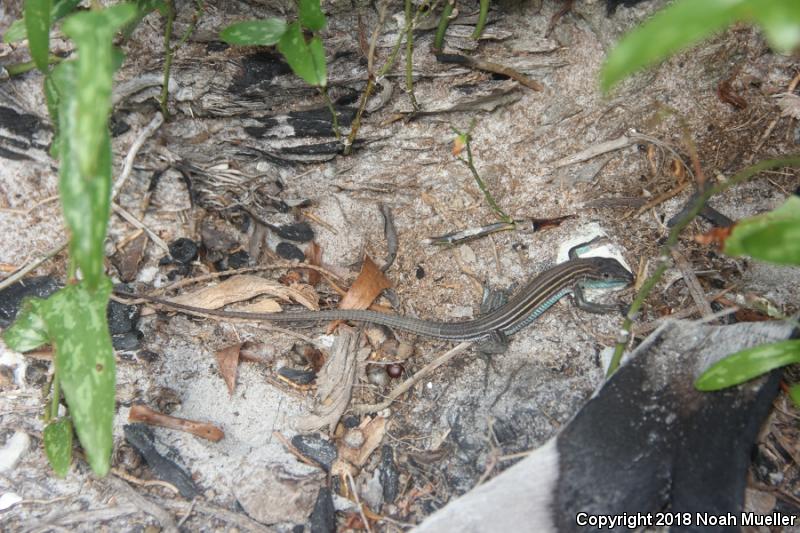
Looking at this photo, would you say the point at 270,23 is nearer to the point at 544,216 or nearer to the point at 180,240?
the point at 180,240

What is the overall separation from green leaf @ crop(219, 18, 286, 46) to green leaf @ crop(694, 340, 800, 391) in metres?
1.83

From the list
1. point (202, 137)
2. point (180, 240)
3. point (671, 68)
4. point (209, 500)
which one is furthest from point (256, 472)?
point (671, 68)

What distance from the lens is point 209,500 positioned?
2.23 m

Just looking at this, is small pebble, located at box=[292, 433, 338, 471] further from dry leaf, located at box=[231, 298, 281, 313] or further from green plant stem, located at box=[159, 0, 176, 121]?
green plant stem, located at box=[159, 0, 176, 121]

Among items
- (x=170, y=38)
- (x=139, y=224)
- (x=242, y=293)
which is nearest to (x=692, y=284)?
(x=242, y=293)

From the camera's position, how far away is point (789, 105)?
2455 millimetres

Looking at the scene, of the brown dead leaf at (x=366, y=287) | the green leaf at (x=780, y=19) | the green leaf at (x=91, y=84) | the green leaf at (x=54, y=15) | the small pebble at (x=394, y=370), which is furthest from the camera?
the brown dead leaf at (x=366, y=287)

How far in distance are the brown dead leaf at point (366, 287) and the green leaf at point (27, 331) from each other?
50.7 inches

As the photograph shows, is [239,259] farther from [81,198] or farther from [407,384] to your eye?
[81,198]

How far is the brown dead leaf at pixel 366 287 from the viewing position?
2.87 meters

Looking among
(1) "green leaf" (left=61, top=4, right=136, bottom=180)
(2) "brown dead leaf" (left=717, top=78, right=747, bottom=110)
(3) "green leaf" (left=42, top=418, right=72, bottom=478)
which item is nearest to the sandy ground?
(2) "brown dead leaf" (left=717, top=78, right=747, bottom=110)

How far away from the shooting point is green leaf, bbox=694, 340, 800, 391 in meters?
1.69

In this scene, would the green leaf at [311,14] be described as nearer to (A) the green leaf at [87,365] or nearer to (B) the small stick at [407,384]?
(A) the green leaf at [87,365]

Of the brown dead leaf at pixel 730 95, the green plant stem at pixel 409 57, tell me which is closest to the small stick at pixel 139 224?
the green plant stem at pixel 409 57
